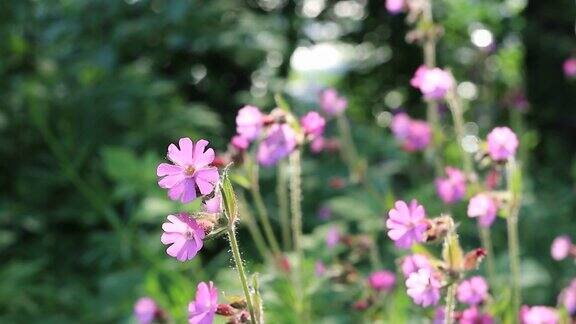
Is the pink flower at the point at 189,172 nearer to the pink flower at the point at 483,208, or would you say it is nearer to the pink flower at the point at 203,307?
the pink flower at the point at 203,307

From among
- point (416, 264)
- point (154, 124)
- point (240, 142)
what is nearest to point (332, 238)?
point (240, 142)

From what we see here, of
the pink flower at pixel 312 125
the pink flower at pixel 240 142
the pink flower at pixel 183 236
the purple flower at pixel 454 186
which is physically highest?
the pink flower at pixel 240 142

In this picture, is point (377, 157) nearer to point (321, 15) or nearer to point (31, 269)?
point (321, 15)

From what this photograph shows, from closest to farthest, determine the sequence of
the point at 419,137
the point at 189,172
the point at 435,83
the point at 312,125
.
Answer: the point at 189,172 → the point at 312,125 → the point at 435,83 → the point at 419,137

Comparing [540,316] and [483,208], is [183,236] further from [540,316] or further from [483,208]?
[540,316]

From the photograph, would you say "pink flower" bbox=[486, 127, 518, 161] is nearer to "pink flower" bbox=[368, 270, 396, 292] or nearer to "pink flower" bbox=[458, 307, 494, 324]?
"pink flower" bbox=[458, 307, 494, 324]

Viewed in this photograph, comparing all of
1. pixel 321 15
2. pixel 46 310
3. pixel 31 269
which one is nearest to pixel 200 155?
pixel 31 269

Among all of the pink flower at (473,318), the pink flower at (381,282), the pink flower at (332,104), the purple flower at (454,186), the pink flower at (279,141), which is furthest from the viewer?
the pink flower at (332,104)

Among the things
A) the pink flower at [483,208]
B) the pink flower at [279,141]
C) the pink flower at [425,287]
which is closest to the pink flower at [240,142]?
the pink flower at [279,141]
